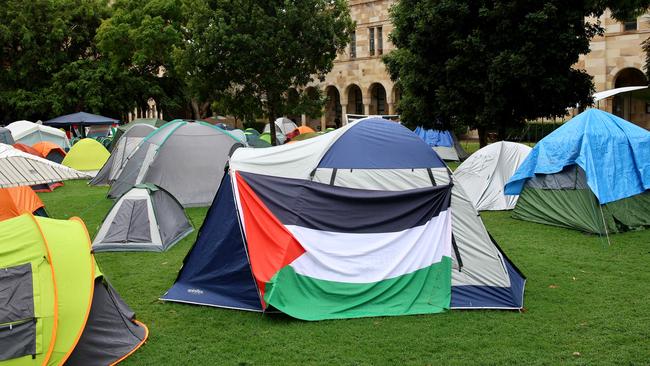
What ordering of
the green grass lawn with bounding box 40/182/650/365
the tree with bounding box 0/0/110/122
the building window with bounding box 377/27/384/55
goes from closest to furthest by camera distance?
1. the green grass lawn with bounding box 40/182/650/365
2. the tree with bounding box 0/0/110/122
3. the building window with bounding box 377/27/384/55

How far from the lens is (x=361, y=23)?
136 feet

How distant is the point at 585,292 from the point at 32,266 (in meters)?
6.44

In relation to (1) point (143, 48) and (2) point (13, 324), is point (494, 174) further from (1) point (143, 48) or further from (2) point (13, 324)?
(1) point (143, 48)

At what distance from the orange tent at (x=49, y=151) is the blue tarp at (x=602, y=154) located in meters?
18.8

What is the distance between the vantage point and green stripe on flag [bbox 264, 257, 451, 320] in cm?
745

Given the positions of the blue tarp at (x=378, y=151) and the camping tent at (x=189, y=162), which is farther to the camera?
the camping tent at (x=189, y=162)

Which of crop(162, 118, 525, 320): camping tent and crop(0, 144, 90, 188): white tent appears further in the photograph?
crop(0, 144, 90, 188): white tent

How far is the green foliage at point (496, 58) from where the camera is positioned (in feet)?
59.3

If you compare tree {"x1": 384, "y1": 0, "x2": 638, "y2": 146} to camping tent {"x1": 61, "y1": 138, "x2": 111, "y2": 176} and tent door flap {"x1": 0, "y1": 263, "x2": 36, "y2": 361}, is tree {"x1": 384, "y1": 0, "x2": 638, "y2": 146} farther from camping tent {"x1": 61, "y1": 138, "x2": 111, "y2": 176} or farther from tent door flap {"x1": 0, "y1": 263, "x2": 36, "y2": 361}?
tent door flap {"x1": 0, "y1": 263, "x2": 36, "y2": 361}

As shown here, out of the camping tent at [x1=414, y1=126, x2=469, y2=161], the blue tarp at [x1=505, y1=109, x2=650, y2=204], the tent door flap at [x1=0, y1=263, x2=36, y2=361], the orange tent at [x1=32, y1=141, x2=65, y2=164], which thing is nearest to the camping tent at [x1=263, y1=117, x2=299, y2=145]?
the camping tent at [x1=414, y1=126, x2=469, y2=161]

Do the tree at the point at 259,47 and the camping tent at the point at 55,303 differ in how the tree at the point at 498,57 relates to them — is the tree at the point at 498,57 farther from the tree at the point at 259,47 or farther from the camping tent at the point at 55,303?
the camping tent at the point at 55,303

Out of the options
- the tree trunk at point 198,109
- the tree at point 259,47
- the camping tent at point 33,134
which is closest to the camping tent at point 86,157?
the tree at point 259,47

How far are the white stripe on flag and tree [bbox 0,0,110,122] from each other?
110ft

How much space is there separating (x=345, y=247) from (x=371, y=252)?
1.01 feet
